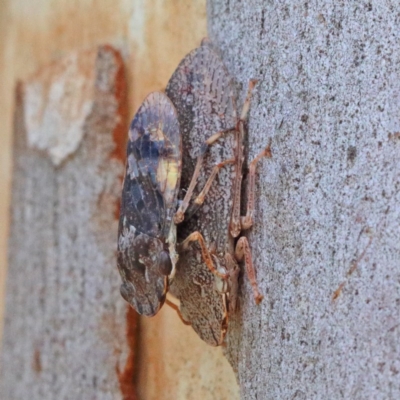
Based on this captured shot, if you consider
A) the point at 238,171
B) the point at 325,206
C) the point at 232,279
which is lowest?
the point at 232,279

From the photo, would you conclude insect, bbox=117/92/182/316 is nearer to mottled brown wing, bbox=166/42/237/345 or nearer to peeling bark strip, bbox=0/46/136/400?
mottled brown wing, bbox=166/42/237/345

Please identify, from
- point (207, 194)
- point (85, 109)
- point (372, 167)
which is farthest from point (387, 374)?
point (85, 109)

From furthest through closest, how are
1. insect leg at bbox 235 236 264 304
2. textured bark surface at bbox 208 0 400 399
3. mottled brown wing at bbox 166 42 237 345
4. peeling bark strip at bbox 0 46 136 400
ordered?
peeling bark strip at bbox 0 46 136 400
mottled brown wing at bbox 166 42 237 345
insect leg at bbox 235 236 264 304
textured bark surface at bbox 208 0 400 399

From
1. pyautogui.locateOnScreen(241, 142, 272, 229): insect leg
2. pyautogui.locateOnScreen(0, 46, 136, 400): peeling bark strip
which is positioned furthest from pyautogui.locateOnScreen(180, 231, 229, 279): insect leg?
pyautogui.locateOnScreen(0, 46, 136, 400): peeling bark strip

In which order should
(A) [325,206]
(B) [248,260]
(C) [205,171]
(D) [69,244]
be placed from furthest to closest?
(D) [69,244], (C) [205,171], (B) [248,260], (A) [325,206]

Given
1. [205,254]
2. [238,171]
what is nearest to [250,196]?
[238,171]

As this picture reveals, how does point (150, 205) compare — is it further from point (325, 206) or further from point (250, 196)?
point (325, 206)

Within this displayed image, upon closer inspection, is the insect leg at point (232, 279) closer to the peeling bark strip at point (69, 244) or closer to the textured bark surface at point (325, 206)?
the textured bark surface at point (325, 206)
